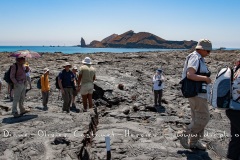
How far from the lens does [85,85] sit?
33.6 ft

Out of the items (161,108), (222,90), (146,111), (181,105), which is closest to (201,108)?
(222,90)

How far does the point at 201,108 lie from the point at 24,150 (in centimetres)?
365

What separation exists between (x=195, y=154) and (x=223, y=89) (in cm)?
152

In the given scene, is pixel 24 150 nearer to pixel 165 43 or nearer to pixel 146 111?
pixel 146 111

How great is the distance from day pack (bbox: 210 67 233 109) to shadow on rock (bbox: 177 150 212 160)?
1219mm

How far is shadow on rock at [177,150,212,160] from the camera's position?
214 inches

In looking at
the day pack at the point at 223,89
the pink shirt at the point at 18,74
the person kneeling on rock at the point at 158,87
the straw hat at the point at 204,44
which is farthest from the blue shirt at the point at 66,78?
the day pack at the point at 223,89

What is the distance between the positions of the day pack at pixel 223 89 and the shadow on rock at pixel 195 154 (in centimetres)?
122

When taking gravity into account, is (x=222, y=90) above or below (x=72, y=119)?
above

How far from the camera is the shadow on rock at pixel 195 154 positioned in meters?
5.44

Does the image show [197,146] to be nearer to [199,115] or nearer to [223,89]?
[199,115]

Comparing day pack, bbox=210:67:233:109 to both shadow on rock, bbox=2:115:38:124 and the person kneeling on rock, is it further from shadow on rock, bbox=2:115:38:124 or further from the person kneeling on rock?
the person kneeling on rock

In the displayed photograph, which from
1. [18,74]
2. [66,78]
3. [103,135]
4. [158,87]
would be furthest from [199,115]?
[158,87]

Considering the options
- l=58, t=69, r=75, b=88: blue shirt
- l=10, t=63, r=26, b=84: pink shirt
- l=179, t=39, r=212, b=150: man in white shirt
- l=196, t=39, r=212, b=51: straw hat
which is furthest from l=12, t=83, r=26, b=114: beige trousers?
l=196, t=39, r=212, b=51: straw hat
